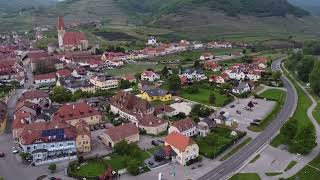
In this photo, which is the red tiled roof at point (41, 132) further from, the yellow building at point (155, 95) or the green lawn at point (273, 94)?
the green lawn at point (273, 94)

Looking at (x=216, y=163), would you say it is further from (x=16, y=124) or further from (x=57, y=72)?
(x=57, y=72)

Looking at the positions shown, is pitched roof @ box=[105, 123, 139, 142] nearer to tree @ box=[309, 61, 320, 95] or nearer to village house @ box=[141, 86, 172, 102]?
village house @ box=[141, 86, 172, 102]

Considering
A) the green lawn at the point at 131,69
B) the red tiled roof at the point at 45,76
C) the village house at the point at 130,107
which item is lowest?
the green lawn at the point at 131,69

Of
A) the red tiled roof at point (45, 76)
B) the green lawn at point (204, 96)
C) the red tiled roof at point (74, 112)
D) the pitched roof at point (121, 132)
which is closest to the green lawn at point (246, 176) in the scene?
the pitched roof at point (121, 132)

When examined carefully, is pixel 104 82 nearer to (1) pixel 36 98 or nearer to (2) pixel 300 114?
(1) pixel 36 98

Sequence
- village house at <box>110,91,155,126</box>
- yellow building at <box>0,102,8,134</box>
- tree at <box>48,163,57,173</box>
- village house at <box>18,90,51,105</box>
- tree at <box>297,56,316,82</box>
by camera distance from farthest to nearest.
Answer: tree at <box>297,56,316,82</box> → village house at <box>18,90,51,105</box> → village house at <box>110,91,155,126</box> → yellow building at <box>0,102,8,134</box> → tree at <box>48,163,57,173</box>

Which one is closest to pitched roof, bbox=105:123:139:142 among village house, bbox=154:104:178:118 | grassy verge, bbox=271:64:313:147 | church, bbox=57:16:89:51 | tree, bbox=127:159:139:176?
tree, bbox=127:159:139:176

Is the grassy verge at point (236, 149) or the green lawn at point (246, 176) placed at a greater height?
the green lawn at point (246, 176)
